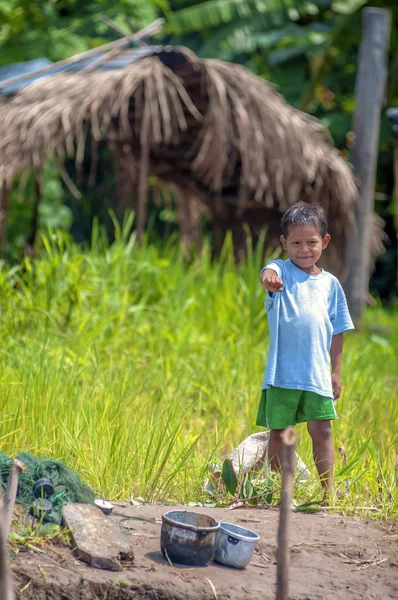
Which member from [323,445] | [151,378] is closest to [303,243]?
[323,445]

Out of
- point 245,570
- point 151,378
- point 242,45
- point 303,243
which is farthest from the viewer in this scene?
point 242,45

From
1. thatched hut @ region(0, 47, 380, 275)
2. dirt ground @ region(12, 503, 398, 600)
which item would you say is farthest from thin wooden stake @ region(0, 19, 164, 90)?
dirt ground @ region(12, 503, 398, 600)

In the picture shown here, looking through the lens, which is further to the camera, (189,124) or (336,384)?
(189,124)

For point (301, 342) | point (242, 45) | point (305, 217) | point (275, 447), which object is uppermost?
point (242, 45)

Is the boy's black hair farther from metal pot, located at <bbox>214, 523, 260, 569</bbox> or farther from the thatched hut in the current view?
the thatched hut

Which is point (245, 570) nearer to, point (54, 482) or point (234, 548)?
point (234, 548)

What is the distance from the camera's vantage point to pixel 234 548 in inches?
103

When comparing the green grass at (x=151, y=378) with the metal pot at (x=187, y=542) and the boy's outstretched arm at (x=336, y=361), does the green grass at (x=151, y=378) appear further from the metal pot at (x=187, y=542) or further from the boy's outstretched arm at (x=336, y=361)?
the metal pot at (x=187, y=542)

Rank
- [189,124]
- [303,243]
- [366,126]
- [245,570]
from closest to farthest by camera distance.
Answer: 1. [245,570]
2. [303,243]
3. [366,126]
4. [189,124]

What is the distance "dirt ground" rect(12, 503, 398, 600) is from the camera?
2422 mm

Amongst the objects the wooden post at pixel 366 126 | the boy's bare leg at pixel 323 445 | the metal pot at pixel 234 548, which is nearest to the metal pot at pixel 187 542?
the metal pot at pixel 234 548

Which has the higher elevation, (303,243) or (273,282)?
(303,243)

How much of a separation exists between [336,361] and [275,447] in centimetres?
45

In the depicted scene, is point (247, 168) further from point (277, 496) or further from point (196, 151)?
point (277, 496)
